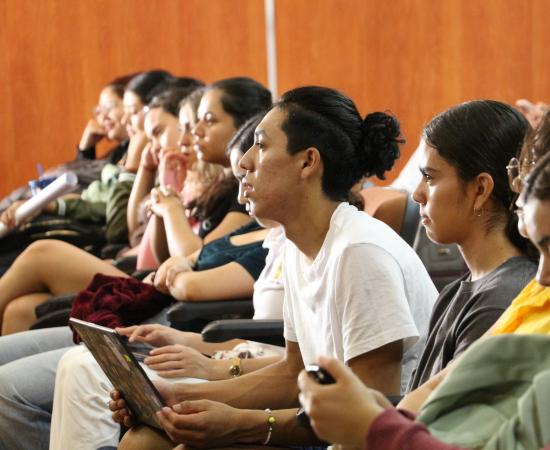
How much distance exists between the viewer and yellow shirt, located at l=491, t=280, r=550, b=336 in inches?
59.5

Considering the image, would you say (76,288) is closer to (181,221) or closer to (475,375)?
(181,221)

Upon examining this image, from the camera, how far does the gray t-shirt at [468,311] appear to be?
174cm

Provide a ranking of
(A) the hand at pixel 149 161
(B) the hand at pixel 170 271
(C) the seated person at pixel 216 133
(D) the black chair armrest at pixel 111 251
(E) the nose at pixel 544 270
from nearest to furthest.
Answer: (E) the nose at pixel 544 270, (B) the hand at pixel 170 271, (C) the seated person at pixel 216 133, (A) the hand at pixel 149 161, (D) the black chair armrest at pixel 111 251

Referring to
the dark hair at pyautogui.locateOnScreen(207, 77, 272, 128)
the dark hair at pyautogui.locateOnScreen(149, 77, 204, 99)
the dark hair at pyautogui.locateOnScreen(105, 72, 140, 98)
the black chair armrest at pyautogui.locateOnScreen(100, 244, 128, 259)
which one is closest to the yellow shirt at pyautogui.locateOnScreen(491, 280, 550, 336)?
the dark hair at pyautogui.locateOnScreen(207, 77, 272, 128)

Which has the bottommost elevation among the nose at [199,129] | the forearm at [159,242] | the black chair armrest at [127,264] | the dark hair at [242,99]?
the black chair armrest at [127,264]

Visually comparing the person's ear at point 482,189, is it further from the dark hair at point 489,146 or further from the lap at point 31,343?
the lap at point 31,343

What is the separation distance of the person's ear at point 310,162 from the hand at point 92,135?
131 inches

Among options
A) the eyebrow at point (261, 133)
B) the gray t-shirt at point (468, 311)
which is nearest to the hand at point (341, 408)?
the gray t-shirt at point (468, 311)

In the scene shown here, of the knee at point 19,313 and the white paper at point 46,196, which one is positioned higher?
the white paper at point 46,196

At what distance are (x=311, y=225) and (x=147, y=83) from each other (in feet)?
A: 8.86

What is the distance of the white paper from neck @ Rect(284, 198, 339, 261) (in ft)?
6.21

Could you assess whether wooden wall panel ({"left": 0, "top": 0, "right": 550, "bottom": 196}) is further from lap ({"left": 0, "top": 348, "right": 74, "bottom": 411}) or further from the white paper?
lap ({"left": 0, "top": 348, "right": 74, "bottom": 411})

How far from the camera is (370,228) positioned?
2008 millimetres

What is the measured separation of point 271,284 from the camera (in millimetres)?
2578
